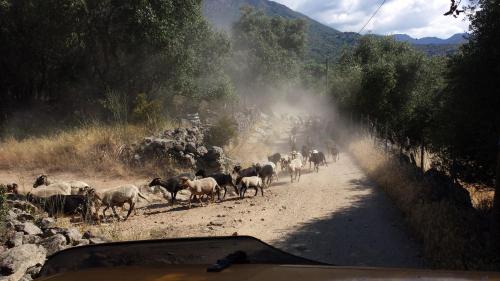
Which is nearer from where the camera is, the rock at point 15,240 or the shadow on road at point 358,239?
the rock at point 15,240

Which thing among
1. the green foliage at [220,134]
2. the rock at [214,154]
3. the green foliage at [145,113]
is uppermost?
the green foliage at [145,113]

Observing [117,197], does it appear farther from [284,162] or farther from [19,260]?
[284,162]

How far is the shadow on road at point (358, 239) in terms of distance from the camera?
773 centimetres

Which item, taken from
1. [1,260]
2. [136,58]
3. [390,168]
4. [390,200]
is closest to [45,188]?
[1,260]

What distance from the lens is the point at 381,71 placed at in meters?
25.0

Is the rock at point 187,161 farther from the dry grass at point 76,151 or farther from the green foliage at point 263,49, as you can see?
the green foliage at point 263,49

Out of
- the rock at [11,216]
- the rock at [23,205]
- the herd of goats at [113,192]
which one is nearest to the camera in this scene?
the rock at [11,216]

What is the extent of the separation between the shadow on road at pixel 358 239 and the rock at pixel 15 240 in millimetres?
4332

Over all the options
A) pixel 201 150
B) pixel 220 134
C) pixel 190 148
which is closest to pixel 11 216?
pixel 190 148

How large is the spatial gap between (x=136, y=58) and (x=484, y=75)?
55.9 feet

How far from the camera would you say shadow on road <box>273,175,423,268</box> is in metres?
7.73

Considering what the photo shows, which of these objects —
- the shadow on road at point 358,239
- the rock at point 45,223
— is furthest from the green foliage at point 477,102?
the rock at point 45,223

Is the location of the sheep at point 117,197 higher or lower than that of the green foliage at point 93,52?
lower

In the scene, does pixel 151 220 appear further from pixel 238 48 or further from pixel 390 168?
pixel 238 48
